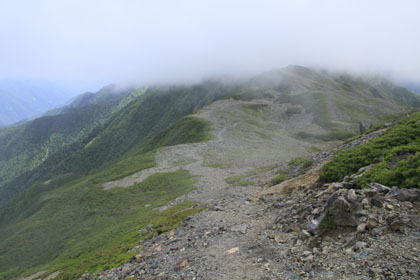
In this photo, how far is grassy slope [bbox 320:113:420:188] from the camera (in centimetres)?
1170

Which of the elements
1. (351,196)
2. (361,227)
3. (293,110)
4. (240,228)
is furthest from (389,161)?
(293,110)

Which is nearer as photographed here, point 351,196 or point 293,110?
point 351,196

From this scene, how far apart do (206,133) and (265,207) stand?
70.5 m

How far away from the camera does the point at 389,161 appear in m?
14.8

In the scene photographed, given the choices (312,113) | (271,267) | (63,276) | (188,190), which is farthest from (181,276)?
(312,113)

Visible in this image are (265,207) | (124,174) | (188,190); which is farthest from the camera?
(124,174)

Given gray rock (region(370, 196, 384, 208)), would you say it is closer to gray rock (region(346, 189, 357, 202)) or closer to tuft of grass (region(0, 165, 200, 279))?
gray rock (region(346, 189, 357, 202))

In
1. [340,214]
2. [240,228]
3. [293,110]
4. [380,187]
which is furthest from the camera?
[293,110]

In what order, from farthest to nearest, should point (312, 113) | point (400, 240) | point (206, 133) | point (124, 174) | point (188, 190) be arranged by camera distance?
point (312, 113) → point (206, 133) → point (124, 174) → point (188, 190) → point (400, 240)

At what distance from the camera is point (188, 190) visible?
132ft

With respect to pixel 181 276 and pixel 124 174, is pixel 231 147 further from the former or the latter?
pixel 181 276

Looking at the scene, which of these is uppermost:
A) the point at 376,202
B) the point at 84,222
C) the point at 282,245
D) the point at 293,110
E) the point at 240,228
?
the point at 376,202

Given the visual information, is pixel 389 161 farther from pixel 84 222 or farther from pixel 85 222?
pixel 84 222

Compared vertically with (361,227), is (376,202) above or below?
above
